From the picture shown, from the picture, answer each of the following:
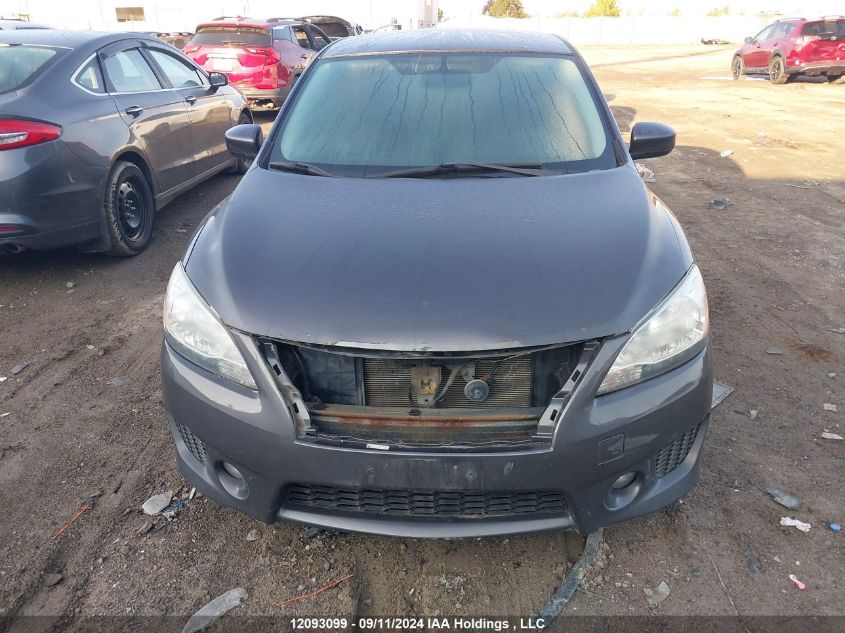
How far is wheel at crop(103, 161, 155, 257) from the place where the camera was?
469 cm

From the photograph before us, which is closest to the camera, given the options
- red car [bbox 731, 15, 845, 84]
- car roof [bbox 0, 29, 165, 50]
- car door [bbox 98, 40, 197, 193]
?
car roof [bbox 0, 29, 165, 50]

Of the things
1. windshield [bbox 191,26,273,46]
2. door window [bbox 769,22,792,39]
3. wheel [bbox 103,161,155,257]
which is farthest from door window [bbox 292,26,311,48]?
door window [bbox 769,22,792,39]

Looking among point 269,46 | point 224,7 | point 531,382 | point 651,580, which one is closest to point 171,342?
point 531,382

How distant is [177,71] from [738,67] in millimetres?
17579

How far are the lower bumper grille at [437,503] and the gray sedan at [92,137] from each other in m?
3.27

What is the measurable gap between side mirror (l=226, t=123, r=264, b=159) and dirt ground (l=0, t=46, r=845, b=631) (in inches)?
50.2

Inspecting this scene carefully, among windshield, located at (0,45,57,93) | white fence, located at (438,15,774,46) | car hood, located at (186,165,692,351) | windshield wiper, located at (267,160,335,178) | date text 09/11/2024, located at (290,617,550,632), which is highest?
windshield, located at (0,45,57,93)

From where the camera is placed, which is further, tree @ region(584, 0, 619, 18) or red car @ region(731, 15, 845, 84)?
tree @ region(584, 0, 619, 18)

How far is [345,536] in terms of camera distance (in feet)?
7.88

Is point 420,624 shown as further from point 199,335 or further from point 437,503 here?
point 199,335

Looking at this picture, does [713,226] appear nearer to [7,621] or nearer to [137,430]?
[137,430]

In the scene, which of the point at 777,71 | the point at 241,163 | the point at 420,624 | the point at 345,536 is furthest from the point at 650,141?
the point at 777,71

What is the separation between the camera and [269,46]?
10.2 metres

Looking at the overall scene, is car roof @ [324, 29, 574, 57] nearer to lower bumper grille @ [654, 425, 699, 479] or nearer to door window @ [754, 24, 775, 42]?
lower bumper grille @ [654, 425, 699, 479]
